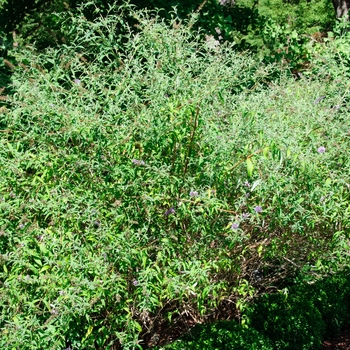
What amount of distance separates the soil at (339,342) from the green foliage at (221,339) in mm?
1061

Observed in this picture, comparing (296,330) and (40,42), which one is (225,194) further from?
A: (40,42)

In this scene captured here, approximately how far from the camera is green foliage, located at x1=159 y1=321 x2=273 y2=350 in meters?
4.02

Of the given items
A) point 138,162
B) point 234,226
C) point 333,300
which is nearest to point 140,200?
point 138,162

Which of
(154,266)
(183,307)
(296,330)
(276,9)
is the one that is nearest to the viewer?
(154,266)

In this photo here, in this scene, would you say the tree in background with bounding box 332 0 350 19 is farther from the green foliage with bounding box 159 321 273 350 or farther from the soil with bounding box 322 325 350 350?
the green foliage with bounding box 159 321 273 350

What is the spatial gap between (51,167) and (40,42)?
6.89 metres

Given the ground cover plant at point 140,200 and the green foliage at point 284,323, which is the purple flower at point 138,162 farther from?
the green foliage at point 284,323

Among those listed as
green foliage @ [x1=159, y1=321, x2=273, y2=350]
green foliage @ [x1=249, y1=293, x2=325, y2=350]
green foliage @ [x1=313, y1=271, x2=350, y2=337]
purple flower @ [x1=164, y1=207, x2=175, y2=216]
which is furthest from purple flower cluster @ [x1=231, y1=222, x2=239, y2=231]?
green foliage @ [x1=313, y1=271, x2=350, y2=337]

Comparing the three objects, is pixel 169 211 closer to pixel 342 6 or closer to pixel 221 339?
pixel 221 339

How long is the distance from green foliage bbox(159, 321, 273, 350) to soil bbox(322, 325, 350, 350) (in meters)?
1.06

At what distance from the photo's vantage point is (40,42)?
34.2 feet

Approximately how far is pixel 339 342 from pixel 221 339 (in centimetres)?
168

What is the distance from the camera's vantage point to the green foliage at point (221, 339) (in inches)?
158

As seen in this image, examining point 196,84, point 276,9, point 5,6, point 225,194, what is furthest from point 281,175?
point 276,9
